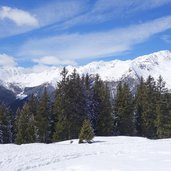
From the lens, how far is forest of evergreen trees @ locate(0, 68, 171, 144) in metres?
61.3

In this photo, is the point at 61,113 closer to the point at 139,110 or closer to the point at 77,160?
the point at 139,110

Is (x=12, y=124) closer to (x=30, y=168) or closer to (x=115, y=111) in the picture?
(x=115, y=111)

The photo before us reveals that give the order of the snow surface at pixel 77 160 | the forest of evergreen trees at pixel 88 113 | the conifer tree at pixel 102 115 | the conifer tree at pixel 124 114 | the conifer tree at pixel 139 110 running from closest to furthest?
the snow surface at pixel 77 160 < the forest of evergreen trees at pixel 88 113 < the conifer tree at pixel 102 115 < the conifer tree at pixel 124 114 < the conifer tree at pixel 139 110

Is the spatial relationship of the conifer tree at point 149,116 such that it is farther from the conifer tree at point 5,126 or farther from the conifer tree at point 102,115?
the conifer tree at point 5,126

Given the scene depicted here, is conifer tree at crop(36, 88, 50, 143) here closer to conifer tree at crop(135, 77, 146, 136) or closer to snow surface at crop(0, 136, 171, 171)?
conifer tree at crop(135, 77, 146, 136)

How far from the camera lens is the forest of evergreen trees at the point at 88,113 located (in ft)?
201

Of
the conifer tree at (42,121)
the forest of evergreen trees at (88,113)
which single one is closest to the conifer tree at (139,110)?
the forest of evergreen trees at (88,113)

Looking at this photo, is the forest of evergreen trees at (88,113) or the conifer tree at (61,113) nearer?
the conifer tree at (61,113)

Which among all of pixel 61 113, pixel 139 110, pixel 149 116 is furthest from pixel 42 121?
pixel 149 116

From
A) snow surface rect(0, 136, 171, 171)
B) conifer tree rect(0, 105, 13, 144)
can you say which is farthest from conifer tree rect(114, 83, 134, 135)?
snow surface rect(0, 136, 171, 171)

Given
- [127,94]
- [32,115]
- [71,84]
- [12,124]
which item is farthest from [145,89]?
[12,124]

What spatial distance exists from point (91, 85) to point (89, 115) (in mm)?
6662

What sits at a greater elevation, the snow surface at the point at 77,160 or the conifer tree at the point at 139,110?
the conifer tree at the point at 139,110

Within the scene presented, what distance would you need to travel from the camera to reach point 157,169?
21.2 m
